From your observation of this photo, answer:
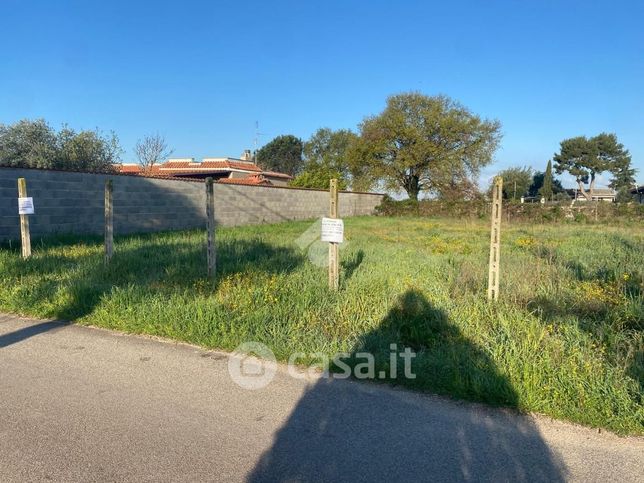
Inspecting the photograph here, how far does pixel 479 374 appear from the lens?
378cm

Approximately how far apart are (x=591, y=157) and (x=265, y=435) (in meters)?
82.4

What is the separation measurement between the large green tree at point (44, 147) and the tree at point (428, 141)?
20723mm

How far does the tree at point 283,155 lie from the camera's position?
76.7m

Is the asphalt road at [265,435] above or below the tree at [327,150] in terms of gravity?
below

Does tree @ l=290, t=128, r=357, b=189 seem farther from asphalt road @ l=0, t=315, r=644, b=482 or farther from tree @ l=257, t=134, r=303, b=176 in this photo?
asphalt road @ l=0, t=315, r=644, b=482

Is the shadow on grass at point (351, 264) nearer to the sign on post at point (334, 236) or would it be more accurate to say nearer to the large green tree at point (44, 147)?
the sign on post at point (334, 236)

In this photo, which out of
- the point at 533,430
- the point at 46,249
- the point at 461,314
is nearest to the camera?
the point at 533,430

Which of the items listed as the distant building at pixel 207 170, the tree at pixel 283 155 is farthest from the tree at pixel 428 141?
the tree at pixel 283 155

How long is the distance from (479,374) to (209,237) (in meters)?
4.46

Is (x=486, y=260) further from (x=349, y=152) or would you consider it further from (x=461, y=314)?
(x=349, y=152)

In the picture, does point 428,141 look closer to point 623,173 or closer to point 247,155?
point 247,155

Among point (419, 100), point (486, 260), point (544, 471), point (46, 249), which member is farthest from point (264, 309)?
point (419, 100)

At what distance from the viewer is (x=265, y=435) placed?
10.2ft

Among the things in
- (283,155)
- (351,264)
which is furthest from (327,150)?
(351,264)
